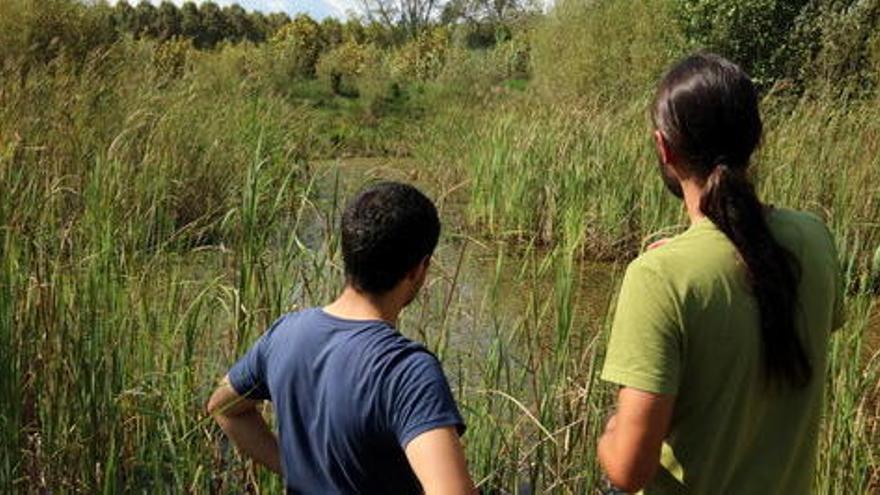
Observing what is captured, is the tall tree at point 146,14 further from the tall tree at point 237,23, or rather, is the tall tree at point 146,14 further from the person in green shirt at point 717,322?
the person in green shirt at point 717,322

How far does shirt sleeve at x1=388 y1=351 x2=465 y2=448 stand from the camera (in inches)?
49.1

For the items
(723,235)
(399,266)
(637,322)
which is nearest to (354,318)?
(399,266)

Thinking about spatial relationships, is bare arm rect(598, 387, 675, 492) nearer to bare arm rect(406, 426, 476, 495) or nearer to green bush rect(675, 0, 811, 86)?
bare arm rect(406, 426, 476, 495)

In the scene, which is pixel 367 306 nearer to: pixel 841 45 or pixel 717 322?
pixel 717 322

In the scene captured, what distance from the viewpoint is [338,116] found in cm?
1784

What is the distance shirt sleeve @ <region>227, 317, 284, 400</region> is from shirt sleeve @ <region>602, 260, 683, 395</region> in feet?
1.85

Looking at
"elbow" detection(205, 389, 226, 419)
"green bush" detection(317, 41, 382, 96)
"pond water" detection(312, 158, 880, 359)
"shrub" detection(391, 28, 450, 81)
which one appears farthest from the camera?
"shrub" detection(391, 28, 450, 81)

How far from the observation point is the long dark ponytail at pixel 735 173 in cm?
125

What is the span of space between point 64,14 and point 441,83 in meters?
6.13

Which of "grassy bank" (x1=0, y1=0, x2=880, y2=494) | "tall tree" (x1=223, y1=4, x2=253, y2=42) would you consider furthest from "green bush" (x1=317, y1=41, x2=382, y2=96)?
"grassy bank" (x1=0, y1=0, x2=880, y2=494)

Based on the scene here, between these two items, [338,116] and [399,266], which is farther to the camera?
[338,116]

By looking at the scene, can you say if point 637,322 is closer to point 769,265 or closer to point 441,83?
point 769,265

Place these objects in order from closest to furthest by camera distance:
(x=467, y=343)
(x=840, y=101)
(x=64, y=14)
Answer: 1. (x=467, y=343)
2. (x=840, y=101)
3. (x=64, y=14)

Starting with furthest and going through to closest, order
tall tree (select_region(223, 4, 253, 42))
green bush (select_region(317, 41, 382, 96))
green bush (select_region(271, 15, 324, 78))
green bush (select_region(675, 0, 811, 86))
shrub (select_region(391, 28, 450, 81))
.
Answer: tall tree (select_region(223, 4, 253, 42))
shrub (select_region(391, 28, 450, 81))
green bush (select_region(317, 41, 382, 96))
green bush (select_region(271, 15, 324, 78))
green bush (select_region(675, 0, 811, 86))
